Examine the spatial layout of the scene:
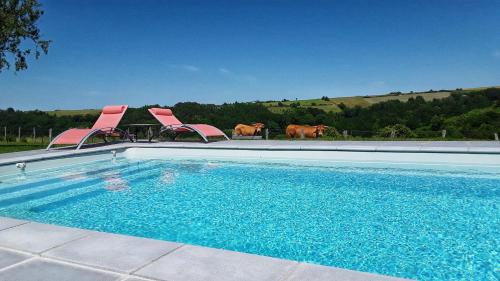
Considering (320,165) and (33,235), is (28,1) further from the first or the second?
(33,235)

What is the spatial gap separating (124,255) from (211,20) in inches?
802

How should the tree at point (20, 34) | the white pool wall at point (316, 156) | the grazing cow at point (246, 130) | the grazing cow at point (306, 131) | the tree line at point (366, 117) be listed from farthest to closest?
the tree line at point (366, 117) → the grazing cow at point (306, 131) → the grazing cow at point (246, 130) → the tree at point (20, 34) → the white pool wall at point (316, 156)

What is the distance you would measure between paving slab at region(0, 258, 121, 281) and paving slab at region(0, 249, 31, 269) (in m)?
0.08

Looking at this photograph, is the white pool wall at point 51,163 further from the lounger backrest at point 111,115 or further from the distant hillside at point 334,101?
the distant hillside at point 334,101

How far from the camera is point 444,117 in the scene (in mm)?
22188

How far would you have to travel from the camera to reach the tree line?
19.8 m

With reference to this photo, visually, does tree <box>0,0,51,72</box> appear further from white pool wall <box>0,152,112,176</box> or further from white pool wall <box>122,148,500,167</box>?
white pool wall <box>0,152,112,176</box>

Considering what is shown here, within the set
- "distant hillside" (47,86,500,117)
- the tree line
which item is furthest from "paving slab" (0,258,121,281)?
"distant hillside" (47,86,500,117)

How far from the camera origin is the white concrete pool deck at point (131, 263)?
2.14m

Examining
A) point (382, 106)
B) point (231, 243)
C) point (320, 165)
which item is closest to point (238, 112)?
point (382, 106)

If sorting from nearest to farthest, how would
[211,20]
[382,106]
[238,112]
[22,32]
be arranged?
1. [22,32]
2. [211,20]
3. [238,112]
4. [382,106]

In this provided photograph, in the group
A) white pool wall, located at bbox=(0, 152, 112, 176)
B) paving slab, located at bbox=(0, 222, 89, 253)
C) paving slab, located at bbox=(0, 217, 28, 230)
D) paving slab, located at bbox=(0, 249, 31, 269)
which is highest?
white pool wall, located at bbox=(0, 152, 112, 176)

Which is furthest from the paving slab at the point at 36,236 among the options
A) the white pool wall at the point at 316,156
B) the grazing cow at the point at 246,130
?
the grazing cow at the point at 246,130

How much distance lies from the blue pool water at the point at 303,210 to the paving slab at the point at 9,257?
5.08 ft
